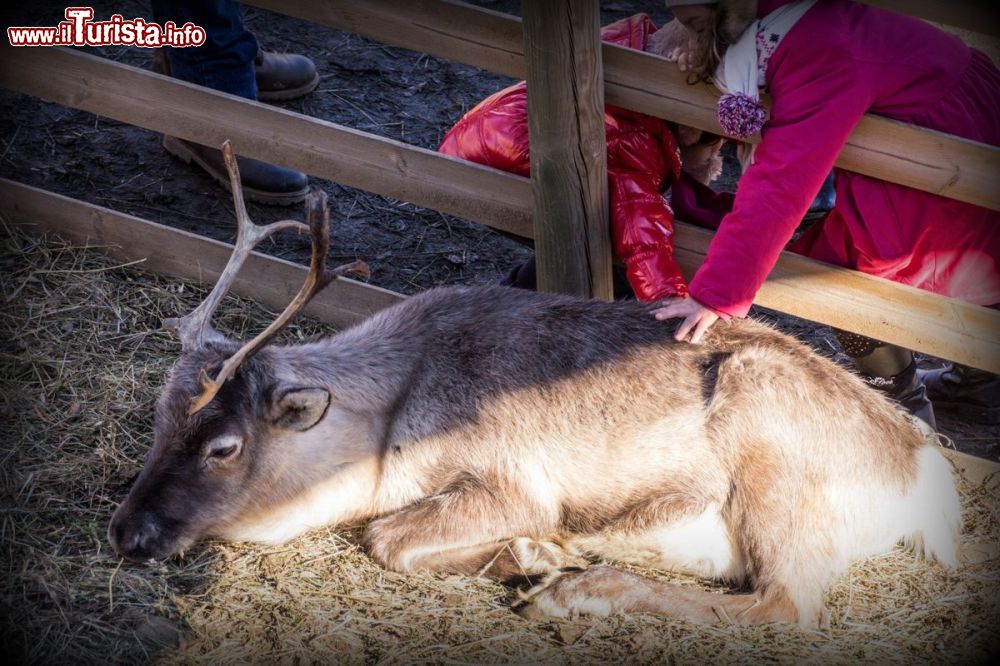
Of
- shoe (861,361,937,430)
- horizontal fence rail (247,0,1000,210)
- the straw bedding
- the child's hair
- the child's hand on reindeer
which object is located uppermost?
the child's hair

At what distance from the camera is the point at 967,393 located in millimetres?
5062

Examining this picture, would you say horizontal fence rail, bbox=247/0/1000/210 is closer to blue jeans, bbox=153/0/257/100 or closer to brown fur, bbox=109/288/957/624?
brown fur, bbox=109/288/957/624

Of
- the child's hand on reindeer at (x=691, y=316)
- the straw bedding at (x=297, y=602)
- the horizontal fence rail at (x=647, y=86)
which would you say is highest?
the horizontal fence rail at (x=647, y=86)

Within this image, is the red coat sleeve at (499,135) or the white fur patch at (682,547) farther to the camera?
the red coat sleeve at (499,135)

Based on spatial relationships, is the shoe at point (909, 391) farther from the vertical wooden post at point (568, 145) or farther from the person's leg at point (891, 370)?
the vertical wooden post at point (568, 145)

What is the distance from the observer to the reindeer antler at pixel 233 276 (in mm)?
3355

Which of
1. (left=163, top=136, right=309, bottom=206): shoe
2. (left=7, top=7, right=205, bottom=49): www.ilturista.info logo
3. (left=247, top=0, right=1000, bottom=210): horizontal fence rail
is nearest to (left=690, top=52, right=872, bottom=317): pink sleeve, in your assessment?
(left=247, top=0, right=1000, bottom=210): horizontal fence rail

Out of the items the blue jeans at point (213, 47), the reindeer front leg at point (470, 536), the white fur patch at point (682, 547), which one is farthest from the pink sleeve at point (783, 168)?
the blue jeans at point (213, 47)

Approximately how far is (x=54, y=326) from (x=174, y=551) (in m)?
1.63

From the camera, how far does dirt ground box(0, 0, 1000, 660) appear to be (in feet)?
18.1

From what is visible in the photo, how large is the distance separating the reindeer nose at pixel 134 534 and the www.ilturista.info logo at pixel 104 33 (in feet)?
7.90

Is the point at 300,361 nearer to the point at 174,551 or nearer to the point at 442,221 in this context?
the point at 174,551

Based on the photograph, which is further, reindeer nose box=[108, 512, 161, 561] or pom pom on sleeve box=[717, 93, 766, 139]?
pom pom on sleeve box=[717, 93, 766, 139]

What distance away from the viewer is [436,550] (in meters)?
3.77
